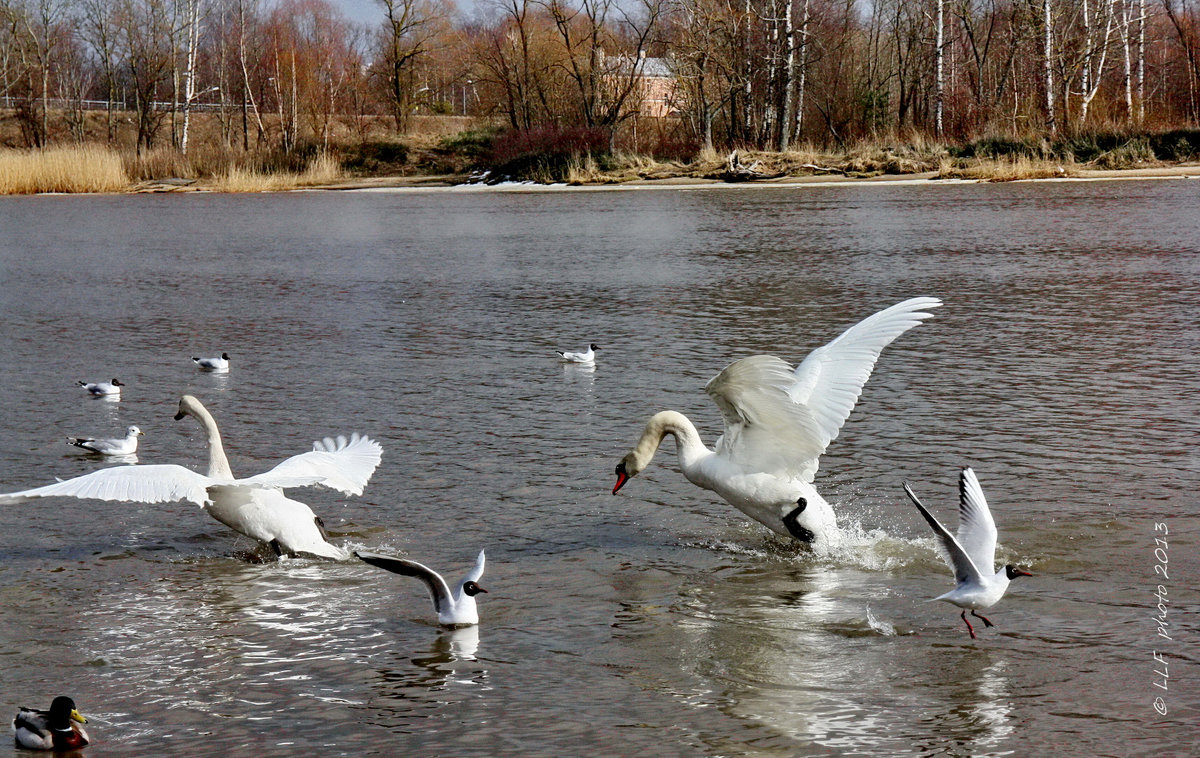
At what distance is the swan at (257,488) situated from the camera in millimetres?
6246

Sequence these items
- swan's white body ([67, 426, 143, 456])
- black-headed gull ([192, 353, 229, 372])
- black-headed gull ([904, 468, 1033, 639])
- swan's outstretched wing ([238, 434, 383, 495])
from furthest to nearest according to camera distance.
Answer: black-headed gull ([192, 353, 229, 372]) → swan's white body ([67, 426, 143, 456]) → swan's outstretched wing ([238, 434, 383, 495]) → black-headed gull ([904, 468, 1033, 639])

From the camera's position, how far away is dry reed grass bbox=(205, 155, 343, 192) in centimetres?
4744

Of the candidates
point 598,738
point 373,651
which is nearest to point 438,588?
point 373,651

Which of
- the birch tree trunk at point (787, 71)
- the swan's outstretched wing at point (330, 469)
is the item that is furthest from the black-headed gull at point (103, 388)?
the birch tree trunk at point (787, 71)

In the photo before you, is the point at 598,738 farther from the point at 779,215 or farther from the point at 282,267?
the point at 779,215

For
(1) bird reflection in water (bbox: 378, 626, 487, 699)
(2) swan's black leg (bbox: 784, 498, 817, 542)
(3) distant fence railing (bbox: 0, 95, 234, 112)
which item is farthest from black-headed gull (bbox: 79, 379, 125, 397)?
(3) distant fence railing (bbox: 0, 95, 234, 112)

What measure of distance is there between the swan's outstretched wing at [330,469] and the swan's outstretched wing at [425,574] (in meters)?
1.32

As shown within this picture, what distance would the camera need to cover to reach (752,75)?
1845 inches

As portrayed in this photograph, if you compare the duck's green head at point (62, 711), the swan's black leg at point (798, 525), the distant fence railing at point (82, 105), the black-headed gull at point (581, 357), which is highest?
the distant fence railing at point (82, 105)

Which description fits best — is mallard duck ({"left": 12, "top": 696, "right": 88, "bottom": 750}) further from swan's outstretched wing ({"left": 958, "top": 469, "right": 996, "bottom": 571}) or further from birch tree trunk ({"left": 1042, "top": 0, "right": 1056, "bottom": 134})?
birch tree trunk ({"left": 1042, "top": 0, "right": 1056, "bottom": 134})

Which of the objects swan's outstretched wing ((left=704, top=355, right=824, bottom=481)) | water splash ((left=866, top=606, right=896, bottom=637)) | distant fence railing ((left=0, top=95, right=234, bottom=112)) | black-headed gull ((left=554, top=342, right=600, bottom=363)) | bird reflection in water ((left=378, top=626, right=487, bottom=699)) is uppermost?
distant fence railing ((left=0, top=95, right=234, bottom=112))

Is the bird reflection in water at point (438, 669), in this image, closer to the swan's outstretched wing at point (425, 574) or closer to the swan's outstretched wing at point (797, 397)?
the swan's outstretched wing at point (425, 574)

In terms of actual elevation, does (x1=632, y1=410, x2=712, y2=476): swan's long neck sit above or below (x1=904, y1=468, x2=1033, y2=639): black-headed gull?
above

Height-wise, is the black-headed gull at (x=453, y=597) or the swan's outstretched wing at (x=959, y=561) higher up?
the swan's outstretched wing at (x=959, y=561)
